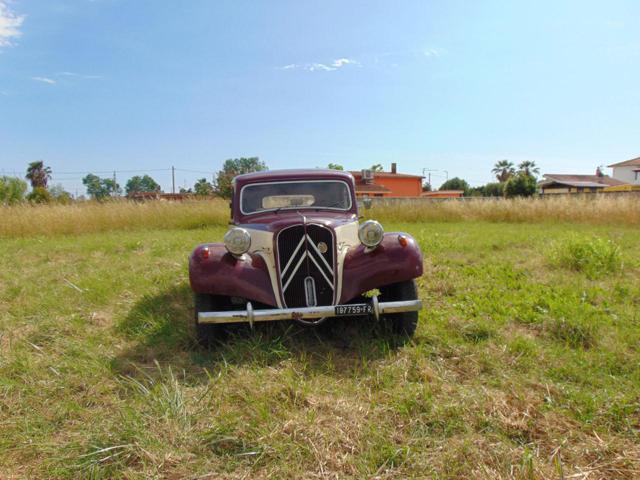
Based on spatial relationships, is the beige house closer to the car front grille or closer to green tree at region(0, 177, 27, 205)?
Result: the car front grille

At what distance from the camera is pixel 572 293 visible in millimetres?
4406

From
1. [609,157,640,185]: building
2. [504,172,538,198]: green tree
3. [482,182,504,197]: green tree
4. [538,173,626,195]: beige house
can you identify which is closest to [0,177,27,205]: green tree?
[504,172,538,198]: green tree

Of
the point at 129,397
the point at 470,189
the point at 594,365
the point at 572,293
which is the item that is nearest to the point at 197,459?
the point at 129,397

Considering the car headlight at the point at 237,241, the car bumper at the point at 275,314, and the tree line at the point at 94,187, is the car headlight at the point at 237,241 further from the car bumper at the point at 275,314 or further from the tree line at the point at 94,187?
the tree line at the point at 94,187

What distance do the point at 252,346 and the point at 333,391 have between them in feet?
3.00

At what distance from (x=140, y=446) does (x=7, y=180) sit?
1398 inches

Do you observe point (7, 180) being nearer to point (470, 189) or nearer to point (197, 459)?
point (197, 459)

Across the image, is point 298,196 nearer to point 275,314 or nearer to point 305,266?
point 305,266

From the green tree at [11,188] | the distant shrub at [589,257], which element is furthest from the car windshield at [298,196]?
the green tree at [11,188]

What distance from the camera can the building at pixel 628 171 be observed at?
47156 millimetres

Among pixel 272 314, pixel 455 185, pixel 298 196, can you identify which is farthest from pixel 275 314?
pixel 455 185

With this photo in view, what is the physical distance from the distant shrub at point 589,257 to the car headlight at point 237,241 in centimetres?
435

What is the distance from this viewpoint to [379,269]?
3.35 m

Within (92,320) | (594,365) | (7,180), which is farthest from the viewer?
(7,180)
